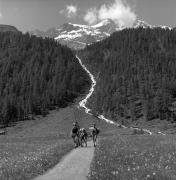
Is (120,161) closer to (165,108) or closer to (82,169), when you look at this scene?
(82,169)

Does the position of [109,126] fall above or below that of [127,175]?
below

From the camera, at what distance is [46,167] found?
74.3 feet

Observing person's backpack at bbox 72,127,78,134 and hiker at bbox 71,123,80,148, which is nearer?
hiker at bbox 71,123,80,148

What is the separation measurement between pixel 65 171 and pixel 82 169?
3.35 feet

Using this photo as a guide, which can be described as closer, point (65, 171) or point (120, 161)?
point (65, 171)

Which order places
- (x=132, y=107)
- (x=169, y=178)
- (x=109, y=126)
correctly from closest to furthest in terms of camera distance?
(x=169, y=178) → (x=109, y=126) → (x=132, y=107)

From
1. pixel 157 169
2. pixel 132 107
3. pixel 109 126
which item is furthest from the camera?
pixel 132 107

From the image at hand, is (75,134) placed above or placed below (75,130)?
below

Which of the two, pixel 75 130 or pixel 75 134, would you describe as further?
pixel 75 130

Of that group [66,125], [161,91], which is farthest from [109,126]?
[161,91]

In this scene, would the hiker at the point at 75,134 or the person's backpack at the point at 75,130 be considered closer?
the hiker at the point at 75,134

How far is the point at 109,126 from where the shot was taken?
511 ft

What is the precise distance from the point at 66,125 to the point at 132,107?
111 feet

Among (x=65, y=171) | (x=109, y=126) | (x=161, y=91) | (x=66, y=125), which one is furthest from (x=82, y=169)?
(x=161, y=91)
